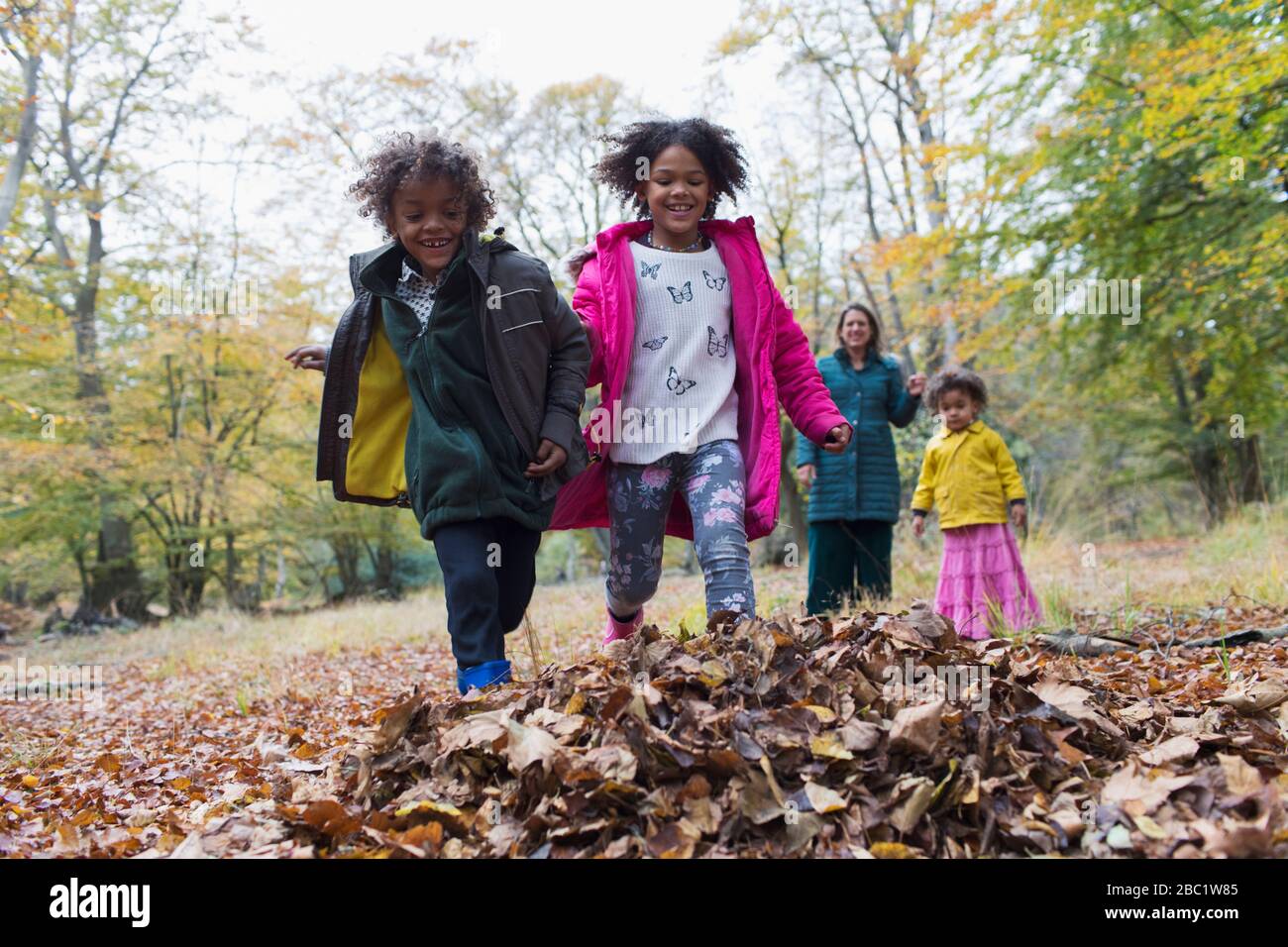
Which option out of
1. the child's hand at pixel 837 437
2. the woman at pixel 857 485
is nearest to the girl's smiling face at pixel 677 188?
the child's hand at pixel 837 437

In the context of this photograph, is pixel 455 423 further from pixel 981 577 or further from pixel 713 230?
pixel 981 577

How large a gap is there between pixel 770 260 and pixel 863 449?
1205 cm

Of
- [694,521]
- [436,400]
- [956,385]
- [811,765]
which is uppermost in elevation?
[956,385]

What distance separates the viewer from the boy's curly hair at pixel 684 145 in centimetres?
336

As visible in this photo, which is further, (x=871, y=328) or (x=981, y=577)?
(x=871, y=328)

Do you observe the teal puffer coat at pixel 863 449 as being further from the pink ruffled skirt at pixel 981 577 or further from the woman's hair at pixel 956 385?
the pink ruffled skirt at pixel 981 577

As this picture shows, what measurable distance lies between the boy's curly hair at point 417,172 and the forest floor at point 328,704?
1.65 meters

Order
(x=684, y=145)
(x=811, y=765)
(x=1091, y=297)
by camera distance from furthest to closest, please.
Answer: (x=1091, y=297) < (x=684, y=145) < (x=811, y=765)

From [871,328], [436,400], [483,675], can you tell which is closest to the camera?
[483,675]

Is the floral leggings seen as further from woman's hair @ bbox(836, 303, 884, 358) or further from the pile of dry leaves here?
woman's hair @ bbox(836, 303, 884, 358)

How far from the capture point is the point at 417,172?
2.87m

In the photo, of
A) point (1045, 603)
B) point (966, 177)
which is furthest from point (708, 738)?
point (966, 177)
